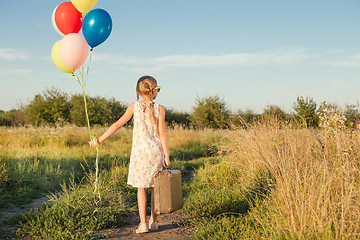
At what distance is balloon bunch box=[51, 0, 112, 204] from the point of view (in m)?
4.41

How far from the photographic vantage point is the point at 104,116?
23.5m

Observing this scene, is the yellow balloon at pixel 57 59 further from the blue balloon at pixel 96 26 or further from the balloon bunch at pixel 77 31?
the blue balloon at pixel 96 26

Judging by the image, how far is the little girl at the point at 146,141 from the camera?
12.3 feet

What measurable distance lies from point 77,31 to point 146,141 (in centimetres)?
231

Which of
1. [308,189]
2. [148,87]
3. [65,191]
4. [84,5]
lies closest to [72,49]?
[84,5]

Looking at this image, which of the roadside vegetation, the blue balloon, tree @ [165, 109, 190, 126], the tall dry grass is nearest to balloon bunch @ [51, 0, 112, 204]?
the blue balloon

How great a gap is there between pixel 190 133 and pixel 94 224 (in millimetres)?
10352

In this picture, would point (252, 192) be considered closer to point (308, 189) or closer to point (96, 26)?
point (308, 189)

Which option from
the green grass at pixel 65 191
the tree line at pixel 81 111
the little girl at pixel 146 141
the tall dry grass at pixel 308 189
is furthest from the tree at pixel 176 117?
the little girl at pixel 146 141

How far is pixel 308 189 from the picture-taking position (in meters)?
3.29

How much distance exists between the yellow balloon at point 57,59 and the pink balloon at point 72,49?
119 mm

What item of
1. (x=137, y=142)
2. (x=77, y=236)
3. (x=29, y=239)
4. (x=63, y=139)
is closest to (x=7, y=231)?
(x=29, y=239)

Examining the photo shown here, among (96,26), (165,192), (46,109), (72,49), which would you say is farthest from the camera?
(46,109)

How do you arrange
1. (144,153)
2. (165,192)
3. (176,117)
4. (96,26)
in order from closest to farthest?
1. (165,192)
2. (144,153)
3. (96,26)
4. (176,117)
